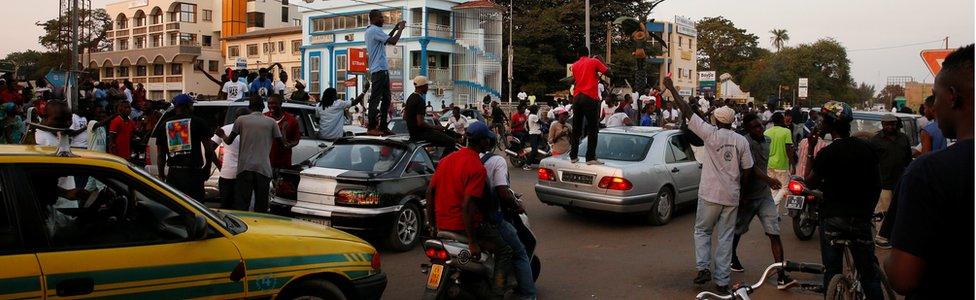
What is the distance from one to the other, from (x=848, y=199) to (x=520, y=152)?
13583 millimetres

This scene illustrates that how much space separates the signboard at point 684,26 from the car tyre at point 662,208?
193 feet

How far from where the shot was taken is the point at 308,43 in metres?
54.7

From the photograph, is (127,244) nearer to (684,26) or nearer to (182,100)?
(182,100)

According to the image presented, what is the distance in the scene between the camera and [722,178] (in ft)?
22.6

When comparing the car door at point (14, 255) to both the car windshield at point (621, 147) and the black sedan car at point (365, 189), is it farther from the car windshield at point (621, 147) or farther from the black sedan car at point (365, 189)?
the car windshield at point (621, 147)

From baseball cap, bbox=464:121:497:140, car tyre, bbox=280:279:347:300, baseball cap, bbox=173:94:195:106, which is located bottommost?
car tyre, bbox=280:279:347:300

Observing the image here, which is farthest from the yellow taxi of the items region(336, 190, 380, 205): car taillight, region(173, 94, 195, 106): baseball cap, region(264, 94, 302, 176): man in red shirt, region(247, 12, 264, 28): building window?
region(247, 12, 264, 28): building window

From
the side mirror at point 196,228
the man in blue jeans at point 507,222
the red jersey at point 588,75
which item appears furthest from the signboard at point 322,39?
the side mirror at point 196,228

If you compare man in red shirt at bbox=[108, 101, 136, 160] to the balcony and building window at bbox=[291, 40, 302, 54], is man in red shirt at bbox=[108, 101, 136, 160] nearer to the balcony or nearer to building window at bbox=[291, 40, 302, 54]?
the balcony

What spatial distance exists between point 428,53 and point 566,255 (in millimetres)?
42126

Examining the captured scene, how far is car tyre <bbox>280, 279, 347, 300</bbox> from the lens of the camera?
4840 mm

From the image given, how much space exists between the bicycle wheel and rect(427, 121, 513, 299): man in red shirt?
2.35 meters

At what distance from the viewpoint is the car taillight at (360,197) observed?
8414 millimetres

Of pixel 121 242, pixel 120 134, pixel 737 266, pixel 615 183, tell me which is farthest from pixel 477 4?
pixel 121 242
